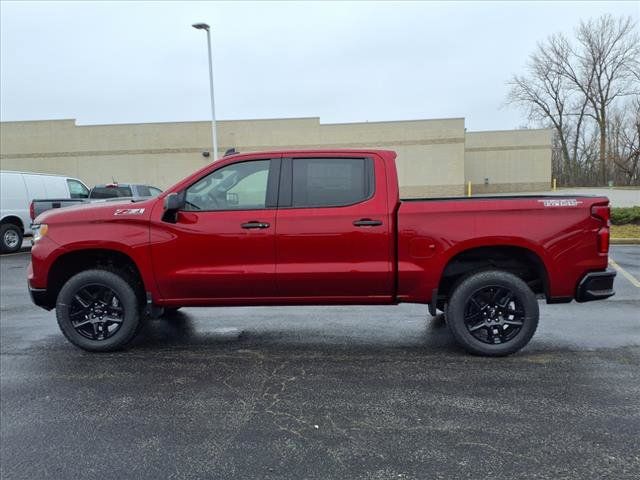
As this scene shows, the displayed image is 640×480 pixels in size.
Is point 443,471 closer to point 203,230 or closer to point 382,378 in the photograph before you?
point 382,378

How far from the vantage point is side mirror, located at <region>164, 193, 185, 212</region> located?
4418 millimetres

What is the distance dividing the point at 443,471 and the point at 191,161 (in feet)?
108

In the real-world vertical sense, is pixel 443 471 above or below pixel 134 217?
below

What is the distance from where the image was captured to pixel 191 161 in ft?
109

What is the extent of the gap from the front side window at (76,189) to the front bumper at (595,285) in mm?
14040

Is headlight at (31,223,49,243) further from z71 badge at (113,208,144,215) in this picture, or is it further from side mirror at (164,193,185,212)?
side mirror at (164,193,185,212)

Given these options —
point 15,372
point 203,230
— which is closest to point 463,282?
point 203,230

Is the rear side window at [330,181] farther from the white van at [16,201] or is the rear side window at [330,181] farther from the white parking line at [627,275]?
the white van at [16,201]

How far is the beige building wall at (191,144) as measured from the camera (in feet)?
108

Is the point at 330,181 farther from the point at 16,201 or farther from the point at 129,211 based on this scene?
Result: the point at 16,201

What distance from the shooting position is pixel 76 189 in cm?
1485

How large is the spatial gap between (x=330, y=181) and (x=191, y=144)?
101ft

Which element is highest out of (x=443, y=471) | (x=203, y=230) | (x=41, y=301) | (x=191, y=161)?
(x=191, y=161)

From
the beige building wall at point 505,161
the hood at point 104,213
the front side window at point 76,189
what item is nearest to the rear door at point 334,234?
the hood at point 104,213
